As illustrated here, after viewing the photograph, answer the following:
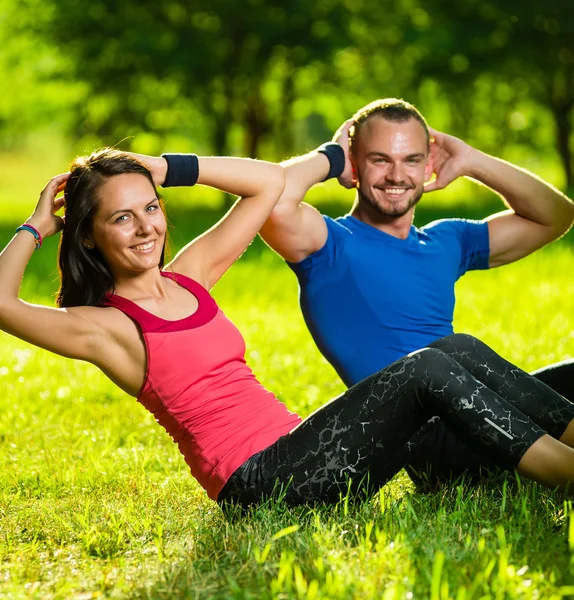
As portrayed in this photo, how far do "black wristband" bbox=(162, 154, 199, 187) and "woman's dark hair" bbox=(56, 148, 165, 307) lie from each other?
20 centimetres

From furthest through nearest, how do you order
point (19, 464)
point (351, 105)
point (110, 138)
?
point (351, 105), point (110, 138), point (19, 464)

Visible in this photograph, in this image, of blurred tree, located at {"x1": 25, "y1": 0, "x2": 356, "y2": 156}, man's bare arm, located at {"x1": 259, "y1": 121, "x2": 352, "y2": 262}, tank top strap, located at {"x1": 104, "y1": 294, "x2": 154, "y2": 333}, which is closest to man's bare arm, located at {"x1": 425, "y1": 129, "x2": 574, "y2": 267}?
man's bare arm, located at {"x1": 259, "y1": 121, "x2": 352, "y2": 262}

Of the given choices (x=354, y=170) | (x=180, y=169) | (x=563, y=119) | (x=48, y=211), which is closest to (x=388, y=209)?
(x=354, y=170)

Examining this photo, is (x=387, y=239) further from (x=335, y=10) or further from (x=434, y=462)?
(x=335, y=10)

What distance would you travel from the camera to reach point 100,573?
3350mm

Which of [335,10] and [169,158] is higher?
[335,10]

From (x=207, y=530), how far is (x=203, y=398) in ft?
1.69

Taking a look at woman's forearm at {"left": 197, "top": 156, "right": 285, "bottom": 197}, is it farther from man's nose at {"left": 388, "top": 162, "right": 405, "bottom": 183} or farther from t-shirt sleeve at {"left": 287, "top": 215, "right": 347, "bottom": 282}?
man's nose at {"left": 388, "top": 162, "right": 405, "bottom": 183}

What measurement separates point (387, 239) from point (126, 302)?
1.49 metres

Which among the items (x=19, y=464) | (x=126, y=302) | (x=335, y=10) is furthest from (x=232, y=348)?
(x=335, y=10)

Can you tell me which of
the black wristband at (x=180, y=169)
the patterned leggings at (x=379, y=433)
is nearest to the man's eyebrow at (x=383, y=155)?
the black wristband at (x=180, y=169)

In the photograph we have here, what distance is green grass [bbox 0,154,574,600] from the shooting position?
2977 millimetres

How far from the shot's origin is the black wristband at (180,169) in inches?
158

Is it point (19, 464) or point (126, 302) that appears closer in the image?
point (126, 302)
